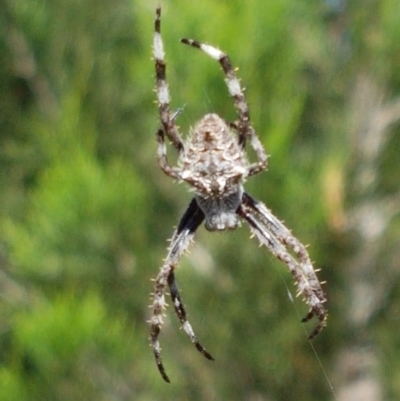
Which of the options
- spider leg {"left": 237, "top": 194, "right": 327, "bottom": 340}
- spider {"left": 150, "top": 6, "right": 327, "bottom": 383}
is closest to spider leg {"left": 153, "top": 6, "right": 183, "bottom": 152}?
spider {"left": 150, "top": 6, "right": 327, "bottom": 383}

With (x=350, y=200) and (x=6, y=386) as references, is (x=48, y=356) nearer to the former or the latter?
(x=6, y=386)

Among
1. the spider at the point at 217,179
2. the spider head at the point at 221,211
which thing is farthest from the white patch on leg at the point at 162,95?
the spider head at the point at 221,211

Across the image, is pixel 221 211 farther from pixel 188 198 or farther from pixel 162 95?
pixel 188 198

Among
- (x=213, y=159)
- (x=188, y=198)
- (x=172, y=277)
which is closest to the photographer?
(x=213, y=159)

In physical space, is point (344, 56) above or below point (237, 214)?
above

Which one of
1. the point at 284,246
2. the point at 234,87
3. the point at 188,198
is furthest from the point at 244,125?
the point at 188,198

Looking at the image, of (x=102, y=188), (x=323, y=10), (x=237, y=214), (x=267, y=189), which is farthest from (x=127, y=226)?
(x=323, y=10)

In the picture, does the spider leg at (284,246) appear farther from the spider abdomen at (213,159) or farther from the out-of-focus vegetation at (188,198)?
the out-of-focus vegetation at (188,198)
